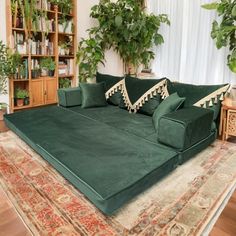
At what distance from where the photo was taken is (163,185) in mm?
2027

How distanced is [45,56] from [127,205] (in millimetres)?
3122

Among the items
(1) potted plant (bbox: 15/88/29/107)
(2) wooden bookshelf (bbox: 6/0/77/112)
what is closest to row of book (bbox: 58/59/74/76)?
(2) wooden bookshelf (bbox: 6/0/77/112)

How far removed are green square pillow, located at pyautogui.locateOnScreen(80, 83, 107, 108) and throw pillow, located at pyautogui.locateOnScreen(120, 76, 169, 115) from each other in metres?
0.36

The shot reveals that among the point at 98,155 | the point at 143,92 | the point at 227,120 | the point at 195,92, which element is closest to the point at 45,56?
the point at 143,92

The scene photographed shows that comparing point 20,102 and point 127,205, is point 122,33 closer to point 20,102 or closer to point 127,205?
point 20,102

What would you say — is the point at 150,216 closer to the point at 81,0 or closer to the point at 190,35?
the point at 190,35

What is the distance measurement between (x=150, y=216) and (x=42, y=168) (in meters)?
1.15

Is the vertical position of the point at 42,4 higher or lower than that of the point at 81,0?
lower

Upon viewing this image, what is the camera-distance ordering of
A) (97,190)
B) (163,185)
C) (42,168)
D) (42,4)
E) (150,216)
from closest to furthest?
(97,190)
(150,216)
(163,185)
(42,168)
(42,4)

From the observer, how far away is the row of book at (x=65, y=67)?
4.34 m

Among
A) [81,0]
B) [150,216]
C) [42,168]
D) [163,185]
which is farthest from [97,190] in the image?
[81,0]

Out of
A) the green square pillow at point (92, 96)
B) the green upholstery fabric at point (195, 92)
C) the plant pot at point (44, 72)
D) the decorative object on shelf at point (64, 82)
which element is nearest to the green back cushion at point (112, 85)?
the green square pillow at point (92, 96)

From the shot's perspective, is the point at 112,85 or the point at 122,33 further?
the point at 122,33

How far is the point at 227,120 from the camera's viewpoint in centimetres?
302
